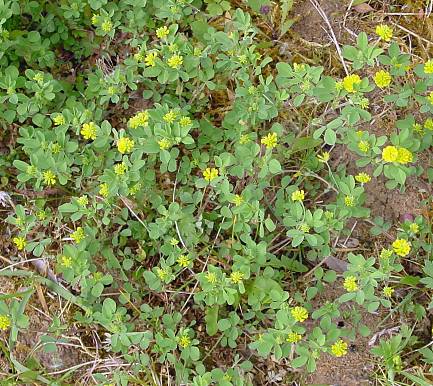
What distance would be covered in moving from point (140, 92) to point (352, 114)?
118 centimetres

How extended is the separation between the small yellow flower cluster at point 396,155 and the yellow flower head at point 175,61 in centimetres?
100

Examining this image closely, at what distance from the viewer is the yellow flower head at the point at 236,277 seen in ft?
9.14

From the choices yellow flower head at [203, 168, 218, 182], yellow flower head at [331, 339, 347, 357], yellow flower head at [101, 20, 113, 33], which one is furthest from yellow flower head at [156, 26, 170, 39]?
yellow flower head at [331, 339, 347, 357]

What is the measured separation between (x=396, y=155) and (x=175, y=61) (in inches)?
41.7

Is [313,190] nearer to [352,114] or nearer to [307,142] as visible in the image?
[307,142]

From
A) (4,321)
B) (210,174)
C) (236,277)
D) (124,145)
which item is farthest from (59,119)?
(236,277)

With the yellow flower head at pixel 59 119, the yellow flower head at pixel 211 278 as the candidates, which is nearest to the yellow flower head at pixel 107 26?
the yellow flower head at pixel 59 119

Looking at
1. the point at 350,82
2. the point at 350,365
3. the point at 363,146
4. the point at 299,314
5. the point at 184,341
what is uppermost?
the point at 350,82

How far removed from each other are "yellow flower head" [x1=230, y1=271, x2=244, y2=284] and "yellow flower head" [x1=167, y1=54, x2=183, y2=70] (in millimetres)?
965

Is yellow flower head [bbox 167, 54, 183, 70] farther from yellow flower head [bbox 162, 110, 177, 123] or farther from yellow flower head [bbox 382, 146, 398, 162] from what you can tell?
yellow flower head [bbox 382, 146, 398, 162]

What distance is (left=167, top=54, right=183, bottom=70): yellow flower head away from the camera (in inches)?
115

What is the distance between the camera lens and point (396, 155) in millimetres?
2561

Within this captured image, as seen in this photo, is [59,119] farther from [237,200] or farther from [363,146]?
[363,146]

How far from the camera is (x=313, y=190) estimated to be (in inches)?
125
